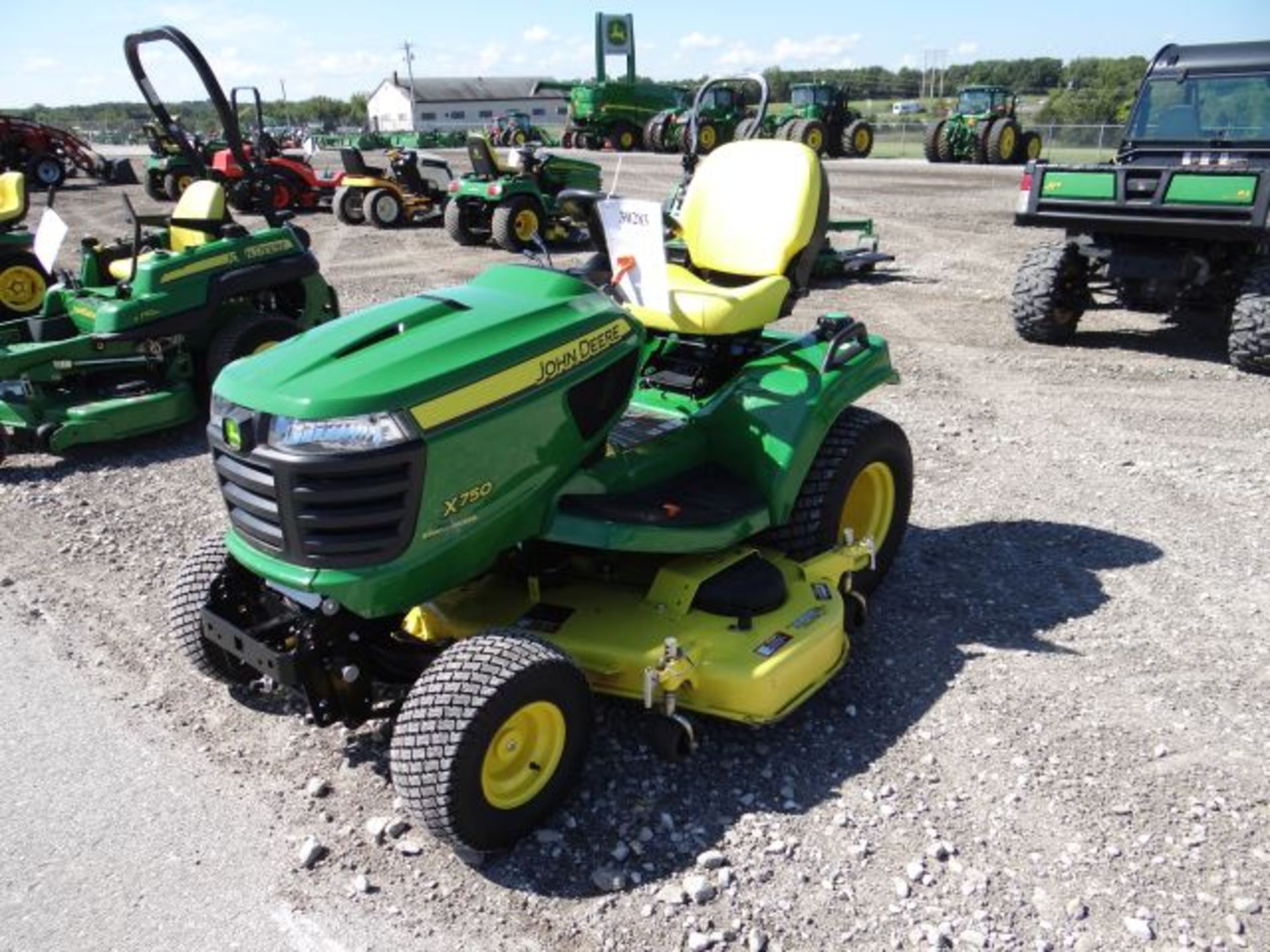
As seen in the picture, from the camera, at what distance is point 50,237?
22.4 ft

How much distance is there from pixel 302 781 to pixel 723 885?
1.34 meters

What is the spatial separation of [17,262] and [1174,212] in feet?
30.4

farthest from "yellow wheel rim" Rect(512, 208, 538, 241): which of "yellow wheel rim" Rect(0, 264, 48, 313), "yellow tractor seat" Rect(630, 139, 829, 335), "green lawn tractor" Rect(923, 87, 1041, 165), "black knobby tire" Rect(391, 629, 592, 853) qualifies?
"green lawn tractor" Rect(923, 87, 1041, 165)

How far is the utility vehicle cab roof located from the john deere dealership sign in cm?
3407

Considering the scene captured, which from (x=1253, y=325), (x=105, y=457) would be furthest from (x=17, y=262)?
(x=1253, y=325)

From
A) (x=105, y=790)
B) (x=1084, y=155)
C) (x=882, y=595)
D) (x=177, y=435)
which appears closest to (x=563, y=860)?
(x=105, y=790)

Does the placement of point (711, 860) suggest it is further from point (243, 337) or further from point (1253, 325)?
point (1253, 325)

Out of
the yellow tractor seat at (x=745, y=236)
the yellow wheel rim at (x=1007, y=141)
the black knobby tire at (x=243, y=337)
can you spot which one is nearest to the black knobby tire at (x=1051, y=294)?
the yellow tractor seat at (x=745, y=236)

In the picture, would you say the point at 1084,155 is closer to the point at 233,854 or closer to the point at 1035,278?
the point at 1035,278

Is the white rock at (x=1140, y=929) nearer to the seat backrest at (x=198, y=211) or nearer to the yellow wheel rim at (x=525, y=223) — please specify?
the seat backrest at (x=198, y=211)

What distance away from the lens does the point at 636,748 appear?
10.7 feet

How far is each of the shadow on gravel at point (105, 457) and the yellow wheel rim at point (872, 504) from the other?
13.5ft

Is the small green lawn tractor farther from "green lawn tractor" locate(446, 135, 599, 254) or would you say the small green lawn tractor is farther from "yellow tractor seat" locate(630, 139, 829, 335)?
"yellow tractor seat" locate(630, 139, 829, 335)

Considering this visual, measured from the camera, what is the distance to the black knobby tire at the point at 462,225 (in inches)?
539
